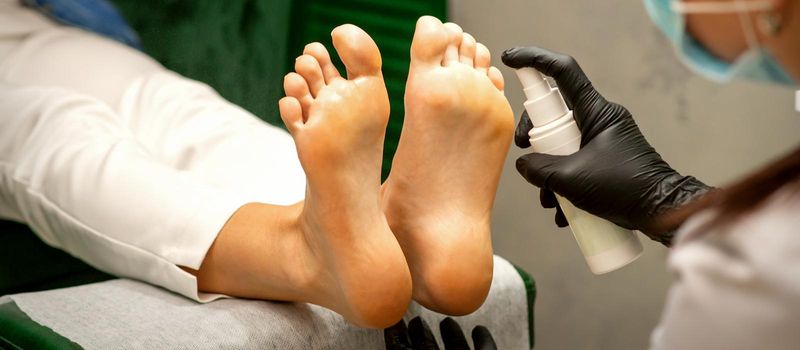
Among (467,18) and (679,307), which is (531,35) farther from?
(679,307)

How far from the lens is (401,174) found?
0.93 meters

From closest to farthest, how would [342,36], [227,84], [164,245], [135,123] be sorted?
[342,36]
[164,245]
[135,123]
[227,84]

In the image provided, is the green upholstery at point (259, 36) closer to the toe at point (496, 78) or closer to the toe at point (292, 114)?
the toe at point (496, 78)

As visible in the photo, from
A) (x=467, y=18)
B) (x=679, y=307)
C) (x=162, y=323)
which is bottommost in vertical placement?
(x=162, y=323)

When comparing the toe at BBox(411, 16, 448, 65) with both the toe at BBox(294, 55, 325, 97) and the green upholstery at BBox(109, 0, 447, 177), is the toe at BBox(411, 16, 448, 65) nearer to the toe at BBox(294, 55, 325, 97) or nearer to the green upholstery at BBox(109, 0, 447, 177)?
the toe at BBox(294, 55, 325, 97)

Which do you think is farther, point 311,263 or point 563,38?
point 563,38

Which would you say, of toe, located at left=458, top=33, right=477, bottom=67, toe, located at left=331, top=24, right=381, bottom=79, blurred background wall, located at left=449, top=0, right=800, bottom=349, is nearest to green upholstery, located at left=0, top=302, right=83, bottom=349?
toe, located at left=331, top=24, right=381, bottom=79

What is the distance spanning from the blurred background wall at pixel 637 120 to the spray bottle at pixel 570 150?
0.60 m

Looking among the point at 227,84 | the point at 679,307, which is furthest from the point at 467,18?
the point at 679,307

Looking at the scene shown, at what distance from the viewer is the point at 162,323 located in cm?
88

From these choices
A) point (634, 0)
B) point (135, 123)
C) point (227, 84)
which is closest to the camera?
point (135, 123)

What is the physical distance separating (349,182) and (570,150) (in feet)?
0.78

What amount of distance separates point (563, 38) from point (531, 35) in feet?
0.23

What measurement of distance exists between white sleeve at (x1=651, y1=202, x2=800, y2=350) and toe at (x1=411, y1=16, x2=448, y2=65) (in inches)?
16.6
